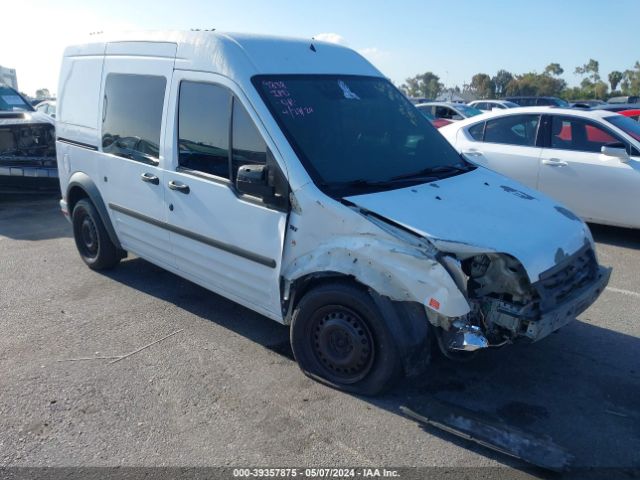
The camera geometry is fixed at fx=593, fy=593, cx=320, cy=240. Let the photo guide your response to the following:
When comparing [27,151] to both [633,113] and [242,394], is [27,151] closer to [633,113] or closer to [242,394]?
[242,394]

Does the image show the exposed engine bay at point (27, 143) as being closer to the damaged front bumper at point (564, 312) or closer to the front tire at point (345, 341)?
the front tire at point (345, 341)

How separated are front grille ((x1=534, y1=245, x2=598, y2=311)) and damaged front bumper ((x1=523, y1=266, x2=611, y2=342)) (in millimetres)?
31

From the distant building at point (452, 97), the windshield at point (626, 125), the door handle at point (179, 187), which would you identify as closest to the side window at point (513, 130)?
the windshield at point (626, 125)

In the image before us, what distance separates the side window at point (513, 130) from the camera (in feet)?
24.8

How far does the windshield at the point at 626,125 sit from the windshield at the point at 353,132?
11.2 feet

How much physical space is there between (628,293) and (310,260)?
3438mm

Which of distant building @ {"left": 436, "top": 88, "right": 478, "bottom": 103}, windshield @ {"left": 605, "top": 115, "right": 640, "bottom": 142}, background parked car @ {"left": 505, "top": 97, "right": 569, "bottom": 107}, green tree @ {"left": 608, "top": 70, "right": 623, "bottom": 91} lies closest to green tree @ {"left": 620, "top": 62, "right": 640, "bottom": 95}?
green tree @ {"left": 608, "top": 70, "right": 623, "bottom": 91}

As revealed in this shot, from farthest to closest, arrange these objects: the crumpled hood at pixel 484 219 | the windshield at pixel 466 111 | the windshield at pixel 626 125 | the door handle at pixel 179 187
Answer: the windshield at pixel 466 111 → the windshield at pixel 626 125 → the door handle at pixel 179 187 → the crumpled hood at pixel 484 219

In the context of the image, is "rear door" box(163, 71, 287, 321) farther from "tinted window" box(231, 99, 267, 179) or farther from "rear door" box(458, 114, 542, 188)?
"rear door" box(458, 114, 542, 188)

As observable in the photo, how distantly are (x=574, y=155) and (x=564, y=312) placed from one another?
14.2 ft

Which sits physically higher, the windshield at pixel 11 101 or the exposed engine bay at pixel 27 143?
the windshield at pixel 11 101

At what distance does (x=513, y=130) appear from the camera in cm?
776

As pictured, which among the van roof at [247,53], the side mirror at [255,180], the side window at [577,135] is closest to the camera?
the side mirror at [255,180]

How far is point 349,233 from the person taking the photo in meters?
3.50
